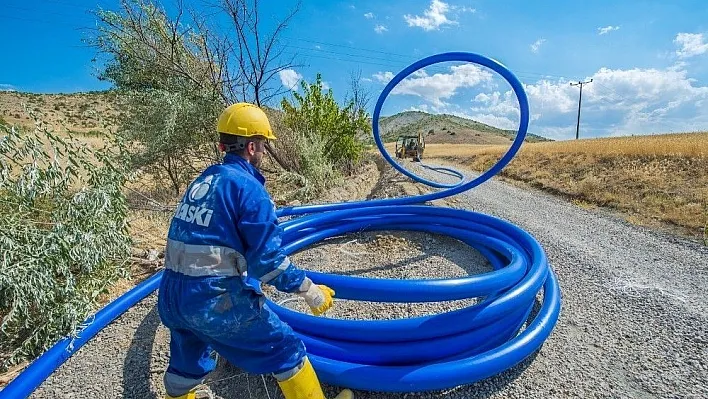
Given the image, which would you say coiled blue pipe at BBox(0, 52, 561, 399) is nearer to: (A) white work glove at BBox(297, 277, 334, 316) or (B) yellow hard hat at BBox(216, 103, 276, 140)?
(A) white work glove at BBox(297, 277, 334, 316)

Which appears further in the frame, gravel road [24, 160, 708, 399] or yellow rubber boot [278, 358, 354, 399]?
gravel road [24, 160, 708, 399]

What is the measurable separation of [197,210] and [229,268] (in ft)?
1.00

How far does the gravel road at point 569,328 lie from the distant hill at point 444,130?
41001mm

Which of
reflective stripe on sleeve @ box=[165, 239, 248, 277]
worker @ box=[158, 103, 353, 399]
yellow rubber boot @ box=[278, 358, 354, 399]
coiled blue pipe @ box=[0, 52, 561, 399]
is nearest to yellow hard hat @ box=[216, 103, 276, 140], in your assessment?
worker @ box=[158, 103, 353, 399]

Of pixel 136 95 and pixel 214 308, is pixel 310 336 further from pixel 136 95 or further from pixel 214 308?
pixel 136 95

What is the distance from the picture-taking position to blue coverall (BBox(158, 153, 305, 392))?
181 centimetres

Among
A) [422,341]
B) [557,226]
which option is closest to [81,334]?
[422,341]

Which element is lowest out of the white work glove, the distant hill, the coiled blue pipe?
the coiled blue pipe

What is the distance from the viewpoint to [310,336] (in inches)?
106

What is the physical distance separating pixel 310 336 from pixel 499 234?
2582 mm

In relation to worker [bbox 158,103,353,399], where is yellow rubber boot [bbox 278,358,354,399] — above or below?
below

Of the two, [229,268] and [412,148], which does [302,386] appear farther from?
[412,148]

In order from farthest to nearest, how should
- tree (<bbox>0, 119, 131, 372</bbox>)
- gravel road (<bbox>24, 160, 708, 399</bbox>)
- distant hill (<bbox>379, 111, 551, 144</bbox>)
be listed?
1. distant hill (<bbox>379, 111, 551, 144</bbox>)
2. tree (<bbox>0, 119, 131, 372</bbox>)
3. gravel road (<bbox>24, 160, 708, 399</bbox>)

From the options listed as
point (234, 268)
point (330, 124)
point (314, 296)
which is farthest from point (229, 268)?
point (330, 124)
